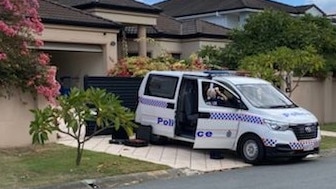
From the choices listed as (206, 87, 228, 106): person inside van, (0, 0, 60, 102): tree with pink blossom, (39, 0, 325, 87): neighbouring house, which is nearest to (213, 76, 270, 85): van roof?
(206, 87, 228, 106): person inside van

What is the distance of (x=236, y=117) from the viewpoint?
1438 cm

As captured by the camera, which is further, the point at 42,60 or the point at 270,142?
the point at 42,60

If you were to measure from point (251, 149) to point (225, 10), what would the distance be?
26587 mm

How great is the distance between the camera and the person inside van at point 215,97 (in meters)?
14.7

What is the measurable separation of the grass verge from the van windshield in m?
3.10

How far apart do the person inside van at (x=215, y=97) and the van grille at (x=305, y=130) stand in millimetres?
1851

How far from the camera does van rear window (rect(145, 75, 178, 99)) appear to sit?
15867mm

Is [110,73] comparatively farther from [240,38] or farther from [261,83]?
[261,83]

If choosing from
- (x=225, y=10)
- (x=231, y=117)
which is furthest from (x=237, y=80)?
(x=225, y=10)

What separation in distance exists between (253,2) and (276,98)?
26.1 m

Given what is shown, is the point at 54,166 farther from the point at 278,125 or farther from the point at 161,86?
the point at 278,125

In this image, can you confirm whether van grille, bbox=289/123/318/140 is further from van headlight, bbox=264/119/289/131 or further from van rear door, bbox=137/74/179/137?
van rear door, bbox=137/74/179/137

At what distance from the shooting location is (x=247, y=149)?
14.2 metres

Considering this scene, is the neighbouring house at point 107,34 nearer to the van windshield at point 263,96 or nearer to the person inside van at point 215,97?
the person inside van at point 215,97
